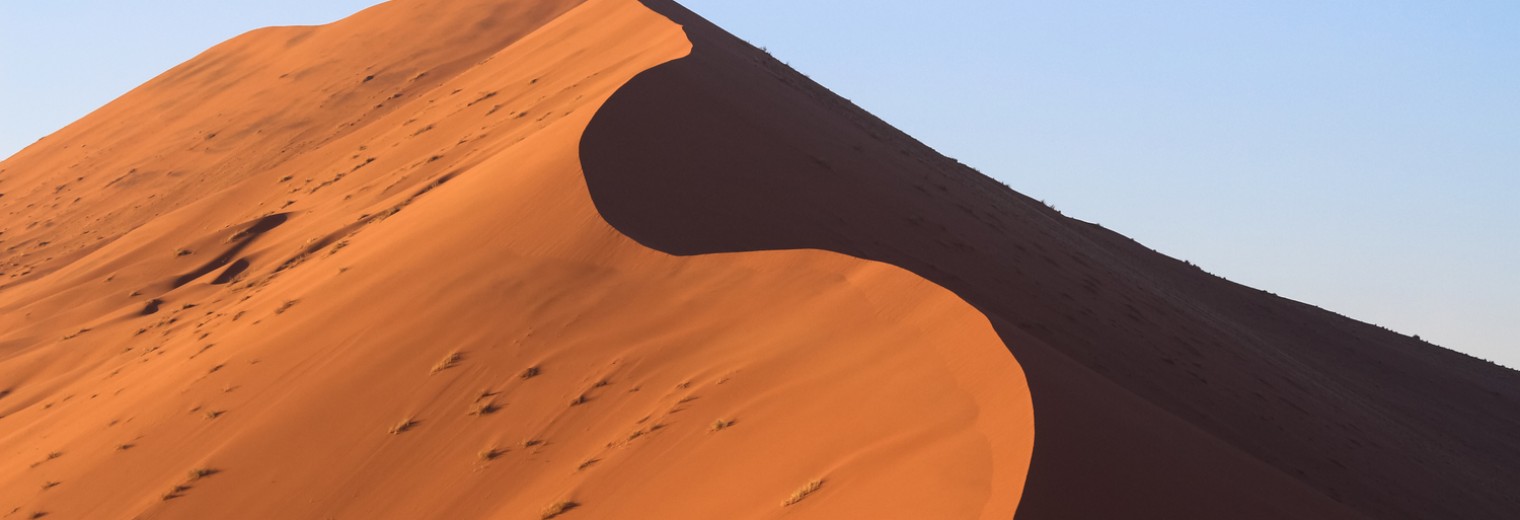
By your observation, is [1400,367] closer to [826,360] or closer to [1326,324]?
[1326,324]

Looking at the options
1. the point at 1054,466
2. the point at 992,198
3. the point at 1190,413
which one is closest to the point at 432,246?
the point at 1190,413

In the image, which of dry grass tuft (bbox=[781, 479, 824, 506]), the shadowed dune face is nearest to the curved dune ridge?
dry grass tuft (bbox=[781, 479, 824, 506])

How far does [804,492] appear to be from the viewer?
27.7 ft

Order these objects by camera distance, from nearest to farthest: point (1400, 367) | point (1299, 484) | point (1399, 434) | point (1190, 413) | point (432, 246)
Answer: point (1299, 484)
point (1190, 413)
point (432, 246)
point (1399, 434)
point (1400, 367)

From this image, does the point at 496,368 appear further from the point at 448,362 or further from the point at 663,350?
the point at 663,350

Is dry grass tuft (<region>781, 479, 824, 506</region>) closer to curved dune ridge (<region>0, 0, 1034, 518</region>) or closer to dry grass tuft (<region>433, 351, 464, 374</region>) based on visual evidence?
curved dune ridge (<region>0, 0, 1034, 518</region>)

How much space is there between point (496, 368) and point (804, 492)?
4537mm

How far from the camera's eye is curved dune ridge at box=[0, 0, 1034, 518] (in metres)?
9.22

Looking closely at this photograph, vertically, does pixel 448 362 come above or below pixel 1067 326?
below

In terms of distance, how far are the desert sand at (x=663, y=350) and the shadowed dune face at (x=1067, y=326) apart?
0.19 feet

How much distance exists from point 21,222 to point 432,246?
21.3 m

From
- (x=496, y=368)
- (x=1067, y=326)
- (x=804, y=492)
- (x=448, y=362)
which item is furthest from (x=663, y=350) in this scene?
(x=1067, y=326)

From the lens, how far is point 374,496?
36.1 ft

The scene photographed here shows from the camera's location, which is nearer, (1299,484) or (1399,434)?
(1299,484)
